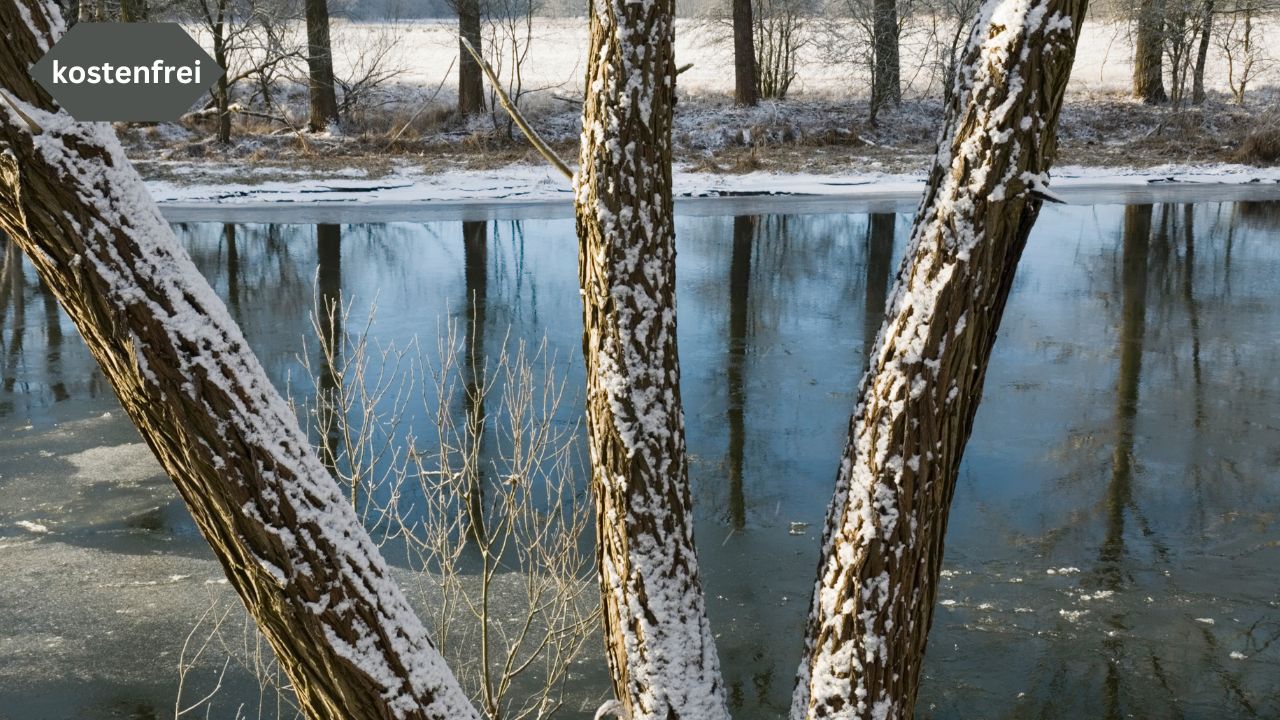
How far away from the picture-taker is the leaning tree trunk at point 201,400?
267cm

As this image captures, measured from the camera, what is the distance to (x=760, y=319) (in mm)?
13945

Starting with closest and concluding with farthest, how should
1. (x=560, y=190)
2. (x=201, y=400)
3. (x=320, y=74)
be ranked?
(x=201, y=400), (x=560, y=190), (x=320, y=74)

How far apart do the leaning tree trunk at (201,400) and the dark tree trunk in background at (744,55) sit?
26.0 metres

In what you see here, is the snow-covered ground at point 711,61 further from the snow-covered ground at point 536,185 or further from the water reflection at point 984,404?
the water reflection at point 984,404

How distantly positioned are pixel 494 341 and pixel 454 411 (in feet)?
6.66

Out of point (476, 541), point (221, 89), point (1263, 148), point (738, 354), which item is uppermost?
point (221, 89)

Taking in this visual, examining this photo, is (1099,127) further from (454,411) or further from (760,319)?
(454,411)

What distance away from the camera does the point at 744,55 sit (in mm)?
28578

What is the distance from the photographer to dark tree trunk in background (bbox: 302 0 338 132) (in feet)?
87.1

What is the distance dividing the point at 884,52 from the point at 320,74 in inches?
503

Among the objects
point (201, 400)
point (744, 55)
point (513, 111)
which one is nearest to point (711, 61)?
point (744, 55)

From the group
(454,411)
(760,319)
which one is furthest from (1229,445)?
(454,411)

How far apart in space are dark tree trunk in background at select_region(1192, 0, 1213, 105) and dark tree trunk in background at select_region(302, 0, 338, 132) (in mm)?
19600

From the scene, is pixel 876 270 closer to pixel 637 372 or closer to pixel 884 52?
pixel 637 372
